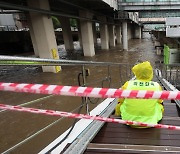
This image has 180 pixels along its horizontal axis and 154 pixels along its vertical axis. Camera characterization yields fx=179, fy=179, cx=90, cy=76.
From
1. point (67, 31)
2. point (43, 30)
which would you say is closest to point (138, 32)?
point (67, 31)

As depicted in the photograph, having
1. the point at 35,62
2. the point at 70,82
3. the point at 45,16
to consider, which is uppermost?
the point at 45,16

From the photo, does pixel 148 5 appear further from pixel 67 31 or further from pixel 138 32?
pixel 138 32

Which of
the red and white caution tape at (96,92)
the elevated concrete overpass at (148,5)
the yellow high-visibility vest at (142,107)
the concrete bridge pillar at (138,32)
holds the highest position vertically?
the elevated concrete overpass at (148,5)

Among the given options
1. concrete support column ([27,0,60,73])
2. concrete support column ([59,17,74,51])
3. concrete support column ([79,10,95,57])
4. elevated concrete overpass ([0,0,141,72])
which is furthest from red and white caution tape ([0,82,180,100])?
concrete support column ([59,17,74,51])

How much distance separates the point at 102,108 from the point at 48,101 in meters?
5.90

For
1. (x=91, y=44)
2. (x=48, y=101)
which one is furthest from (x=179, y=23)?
(x=48, y=101)

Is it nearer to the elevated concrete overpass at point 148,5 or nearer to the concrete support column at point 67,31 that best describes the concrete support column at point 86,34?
the elevated concrete overpass at point 148,5

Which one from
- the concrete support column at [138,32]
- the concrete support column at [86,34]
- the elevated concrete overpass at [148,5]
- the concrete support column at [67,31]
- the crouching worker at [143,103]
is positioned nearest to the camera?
the crouching worker at [143,103]

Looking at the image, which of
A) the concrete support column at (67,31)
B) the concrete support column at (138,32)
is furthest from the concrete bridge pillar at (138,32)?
the concrete support column at (67,31)

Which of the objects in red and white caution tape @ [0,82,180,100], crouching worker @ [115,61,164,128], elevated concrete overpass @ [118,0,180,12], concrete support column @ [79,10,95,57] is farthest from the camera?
elevated concrete overpass @ [118,0,180,12]

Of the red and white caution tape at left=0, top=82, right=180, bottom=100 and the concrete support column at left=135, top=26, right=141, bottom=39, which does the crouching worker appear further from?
the concrete support column at left=135, top=26, right=141, bottom=39

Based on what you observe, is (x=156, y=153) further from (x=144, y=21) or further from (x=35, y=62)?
(x=144, y=21)

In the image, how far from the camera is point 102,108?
338 cm

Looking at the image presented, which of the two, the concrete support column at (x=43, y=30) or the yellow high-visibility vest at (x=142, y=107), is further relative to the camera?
the concrete support column at (x=43, y=30)
